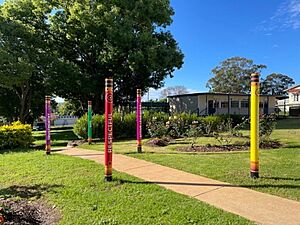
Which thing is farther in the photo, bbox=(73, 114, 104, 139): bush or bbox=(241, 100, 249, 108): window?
bbox=(241, 100, 249, 108): window

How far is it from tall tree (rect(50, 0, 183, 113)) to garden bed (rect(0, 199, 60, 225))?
628 inches

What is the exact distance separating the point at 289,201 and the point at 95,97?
69.7 ft

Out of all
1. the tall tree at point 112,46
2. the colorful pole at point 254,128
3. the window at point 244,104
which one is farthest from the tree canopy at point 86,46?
the window at point 244,104

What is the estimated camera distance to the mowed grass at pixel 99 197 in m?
3.75

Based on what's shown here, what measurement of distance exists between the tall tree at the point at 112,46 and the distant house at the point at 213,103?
27.2 feet

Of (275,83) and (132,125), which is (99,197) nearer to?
(132,125)

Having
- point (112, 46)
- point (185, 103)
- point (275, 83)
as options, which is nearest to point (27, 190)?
point (112, 46)

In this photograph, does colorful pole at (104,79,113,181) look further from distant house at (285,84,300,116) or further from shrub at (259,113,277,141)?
distant house at (285,84,300,116)

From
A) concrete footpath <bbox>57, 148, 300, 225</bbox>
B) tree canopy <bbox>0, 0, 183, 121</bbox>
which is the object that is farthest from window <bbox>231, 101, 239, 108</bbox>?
concrete footpath <bbox>57, 148, 300, 225</bbox>

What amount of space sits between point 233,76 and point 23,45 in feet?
153

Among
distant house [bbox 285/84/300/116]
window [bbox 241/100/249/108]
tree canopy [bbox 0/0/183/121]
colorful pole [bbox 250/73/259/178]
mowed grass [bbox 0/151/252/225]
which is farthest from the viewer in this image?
distant house [bbox 285/84/300/116]

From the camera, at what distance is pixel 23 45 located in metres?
21.3

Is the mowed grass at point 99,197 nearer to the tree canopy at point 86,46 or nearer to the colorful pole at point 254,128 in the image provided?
the colorful pole at point 254,128

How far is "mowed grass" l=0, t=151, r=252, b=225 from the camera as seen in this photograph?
3746mm
